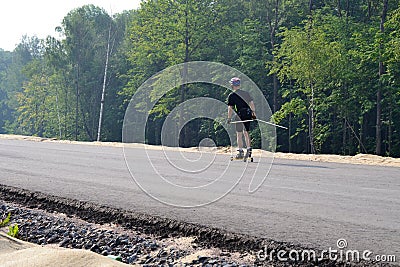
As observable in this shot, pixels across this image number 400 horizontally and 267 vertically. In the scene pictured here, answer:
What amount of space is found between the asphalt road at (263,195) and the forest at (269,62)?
6673 millimetres

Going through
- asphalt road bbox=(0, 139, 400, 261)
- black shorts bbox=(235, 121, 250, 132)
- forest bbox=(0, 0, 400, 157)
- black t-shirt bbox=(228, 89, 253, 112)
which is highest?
forest bbox=(0, 0, 400, 157)

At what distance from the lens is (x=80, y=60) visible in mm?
58938

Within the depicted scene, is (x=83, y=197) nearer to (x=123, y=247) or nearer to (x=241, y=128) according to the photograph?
(x=123, y=247)

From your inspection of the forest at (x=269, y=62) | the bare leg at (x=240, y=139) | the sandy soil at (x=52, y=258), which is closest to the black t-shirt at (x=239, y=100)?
the bare leg at (x=240, y=139)

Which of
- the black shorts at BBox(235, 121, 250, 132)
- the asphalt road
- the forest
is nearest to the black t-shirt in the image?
the black shorts at BBox(235, 121, 250, 132)

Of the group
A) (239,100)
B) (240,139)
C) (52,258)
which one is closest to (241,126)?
(240,139)

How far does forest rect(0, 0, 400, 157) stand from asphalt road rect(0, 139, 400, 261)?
263 inches

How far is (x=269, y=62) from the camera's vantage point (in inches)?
1244

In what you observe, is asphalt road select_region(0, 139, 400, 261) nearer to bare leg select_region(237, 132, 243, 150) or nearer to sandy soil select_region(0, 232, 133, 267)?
bare leg select_region(237, 132, 243, 150)

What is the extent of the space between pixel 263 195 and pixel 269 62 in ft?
84.7

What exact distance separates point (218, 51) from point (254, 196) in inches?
1369

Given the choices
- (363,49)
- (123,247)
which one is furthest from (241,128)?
(363,49)

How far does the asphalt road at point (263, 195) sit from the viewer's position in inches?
181

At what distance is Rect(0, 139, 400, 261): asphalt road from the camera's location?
15.1ft
